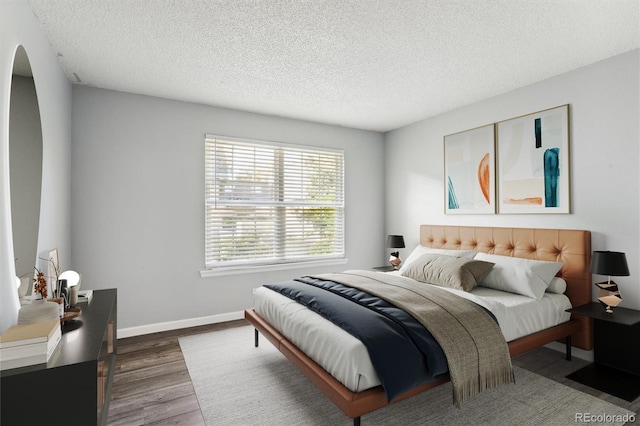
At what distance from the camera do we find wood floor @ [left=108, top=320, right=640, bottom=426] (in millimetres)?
2090

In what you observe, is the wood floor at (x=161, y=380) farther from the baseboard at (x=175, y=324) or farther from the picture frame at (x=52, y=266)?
the picture frame at (x=52, y=266)

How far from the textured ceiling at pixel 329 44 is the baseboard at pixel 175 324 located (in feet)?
8.26

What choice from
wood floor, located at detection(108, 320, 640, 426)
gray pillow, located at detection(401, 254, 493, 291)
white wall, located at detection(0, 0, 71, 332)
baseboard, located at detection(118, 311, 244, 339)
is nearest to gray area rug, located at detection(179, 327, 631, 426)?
wood floor, located at detection(108, 320, 640, 426)

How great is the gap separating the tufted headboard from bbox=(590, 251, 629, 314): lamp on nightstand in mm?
219

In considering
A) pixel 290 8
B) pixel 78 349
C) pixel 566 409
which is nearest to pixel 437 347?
pixel 566 409

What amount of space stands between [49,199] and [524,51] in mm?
3938

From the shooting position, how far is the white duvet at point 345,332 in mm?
1769

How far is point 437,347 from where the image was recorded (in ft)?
6.36

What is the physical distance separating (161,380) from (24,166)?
1.78m

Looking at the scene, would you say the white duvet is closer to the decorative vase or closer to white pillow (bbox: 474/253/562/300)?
white pillow (bbox: 474/253/562/300)

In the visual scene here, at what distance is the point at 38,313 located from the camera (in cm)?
160

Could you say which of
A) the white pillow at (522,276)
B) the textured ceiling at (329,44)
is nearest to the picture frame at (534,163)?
the textured ceiling at (329,44)

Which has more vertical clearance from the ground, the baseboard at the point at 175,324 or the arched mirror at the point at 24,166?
the arched mirror at the point at 24,166

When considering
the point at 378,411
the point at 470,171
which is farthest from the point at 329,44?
the point at 378,411
